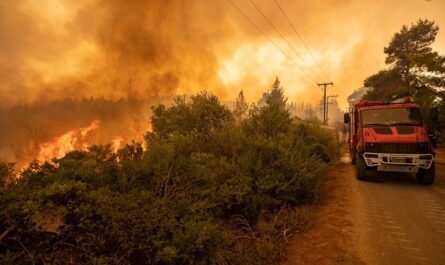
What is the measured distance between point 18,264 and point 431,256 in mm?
6284

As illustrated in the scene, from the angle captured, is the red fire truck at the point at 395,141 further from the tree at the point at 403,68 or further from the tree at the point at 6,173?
the tree at the point at 403,68

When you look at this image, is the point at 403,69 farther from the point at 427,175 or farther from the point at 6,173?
the point at 6,173

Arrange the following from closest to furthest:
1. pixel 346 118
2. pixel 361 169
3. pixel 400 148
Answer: pixel 400 148
pixel 361 169
pixel 346 118

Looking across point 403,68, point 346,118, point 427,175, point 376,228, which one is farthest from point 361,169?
point 403,68

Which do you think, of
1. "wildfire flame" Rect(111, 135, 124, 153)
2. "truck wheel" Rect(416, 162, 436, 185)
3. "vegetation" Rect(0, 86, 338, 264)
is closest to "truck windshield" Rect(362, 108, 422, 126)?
"truck wheel" Rect(416, 162, 436, 185)

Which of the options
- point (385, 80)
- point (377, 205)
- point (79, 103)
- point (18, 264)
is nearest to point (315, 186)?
point (377, 205)

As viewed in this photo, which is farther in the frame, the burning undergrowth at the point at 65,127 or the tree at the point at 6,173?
the burning undergrowth at the point at 65,127

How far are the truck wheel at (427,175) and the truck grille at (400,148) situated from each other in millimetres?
774

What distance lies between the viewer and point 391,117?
9914 millimetres

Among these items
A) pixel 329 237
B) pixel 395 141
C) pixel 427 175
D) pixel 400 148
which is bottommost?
pixel 329 237

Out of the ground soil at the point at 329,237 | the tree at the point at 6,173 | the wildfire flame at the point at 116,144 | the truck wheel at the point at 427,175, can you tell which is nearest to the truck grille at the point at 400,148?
the truck wheel at the point at 427,175

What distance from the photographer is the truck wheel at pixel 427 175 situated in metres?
8.93

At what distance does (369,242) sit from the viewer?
4.76 meters

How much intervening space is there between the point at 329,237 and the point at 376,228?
4.29 feet
